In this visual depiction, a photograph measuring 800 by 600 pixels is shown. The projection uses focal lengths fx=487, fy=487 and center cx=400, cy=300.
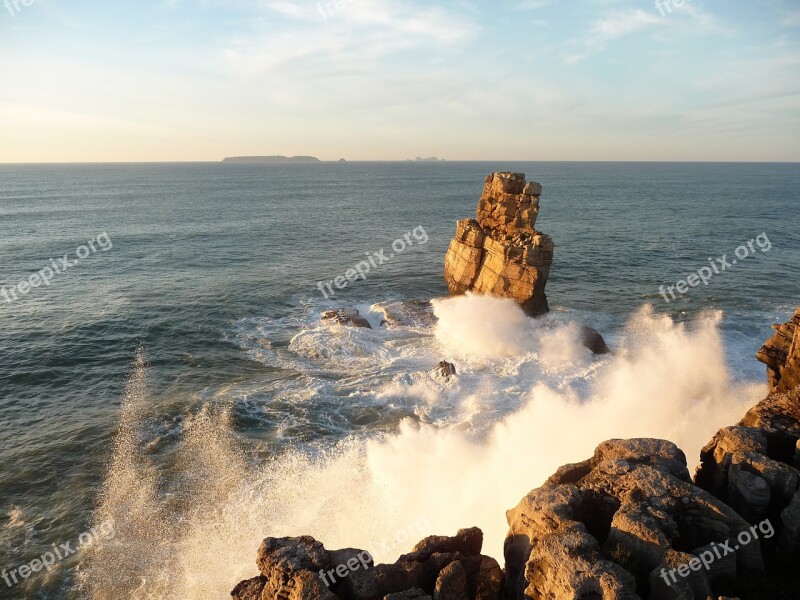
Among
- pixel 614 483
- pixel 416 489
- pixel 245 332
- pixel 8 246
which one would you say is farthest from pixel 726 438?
pixel 8 246

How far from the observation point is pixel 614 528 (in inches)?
516

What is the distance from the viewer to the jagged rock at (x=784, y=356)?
23984 millimetres

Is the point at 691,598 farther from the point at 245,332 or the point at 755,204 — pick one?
the point at 755,204

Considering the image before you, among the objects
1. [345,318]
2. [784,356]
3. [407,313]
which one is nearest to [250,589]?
[784,356]

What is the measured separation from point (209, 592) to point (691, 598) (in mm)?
16038

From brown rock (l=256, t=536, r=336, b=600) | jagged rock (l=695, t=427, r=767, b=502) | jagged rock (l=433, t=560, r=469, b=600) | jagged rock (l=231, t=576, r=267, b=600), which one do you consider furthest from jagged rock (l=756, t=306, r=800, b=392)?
jagged rock (l=231, t=576, r=267, b=600)
